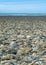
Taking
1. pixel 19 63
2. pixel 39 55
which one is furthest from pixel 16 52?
pixel 19 63

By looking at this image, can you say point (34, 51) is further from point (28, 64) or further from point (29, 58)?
point (28, 64)

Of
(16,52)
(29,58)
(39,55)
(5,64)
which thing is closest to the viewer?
(5,64)

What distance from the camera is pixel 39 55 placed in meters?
4.39

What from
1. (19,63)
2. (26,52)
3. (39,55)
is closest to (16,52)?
(26,52)

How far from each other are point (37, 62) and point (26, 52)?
39.2 inches

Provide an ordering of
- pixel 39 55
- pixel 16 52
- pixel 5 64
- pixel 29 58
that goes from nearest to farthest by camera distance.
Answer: pixel 5 64
pixel 29 58
pixel 39 55
pixel 16 52

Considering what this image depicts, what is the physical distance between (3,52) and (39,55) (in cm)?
73

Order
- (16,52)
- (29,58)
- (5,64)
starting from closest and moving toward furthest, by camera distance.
Result: (5,64) < (29,58) < (16,52)

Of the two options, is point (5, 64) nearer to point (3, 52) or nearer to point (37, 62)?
point (37, 62)

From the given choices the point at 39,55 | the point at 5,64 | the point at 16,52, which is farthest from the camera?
the point at 16,52

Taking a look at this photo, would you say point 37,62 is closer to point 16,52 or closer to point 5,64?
point 5,64

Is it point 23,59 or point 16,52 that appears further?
point 16,52

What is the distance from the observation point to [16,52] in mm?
4730

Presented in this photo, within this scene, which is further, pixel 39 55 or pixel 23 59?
pixel 39 55
